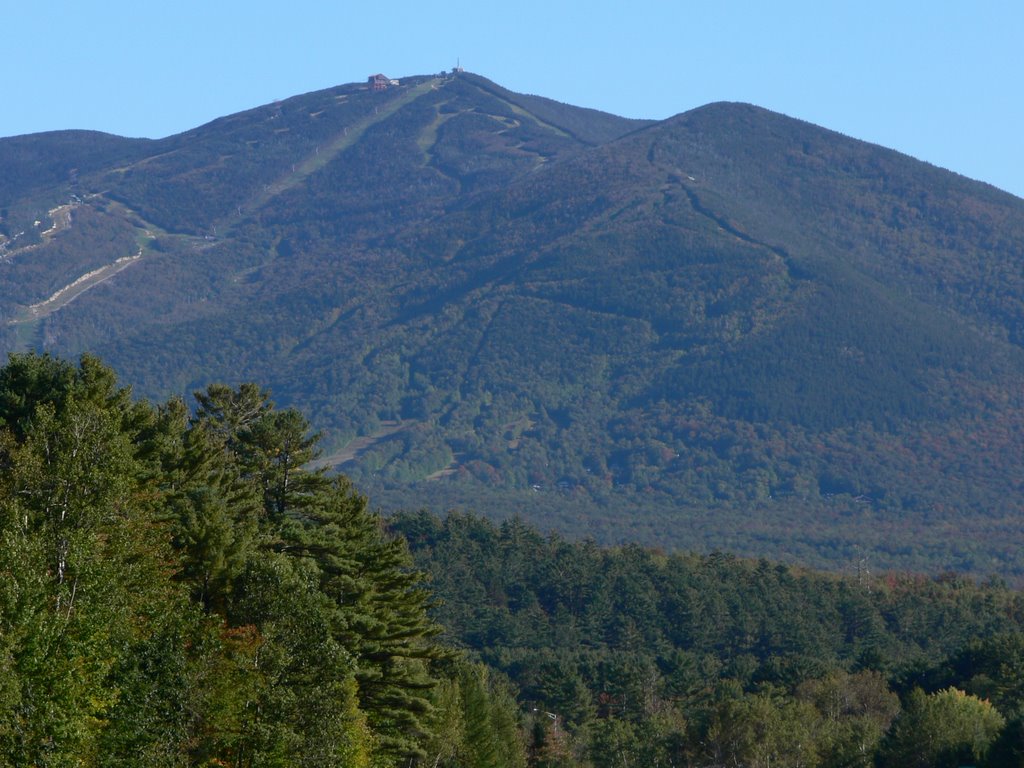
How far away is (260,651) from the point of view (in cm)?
3972

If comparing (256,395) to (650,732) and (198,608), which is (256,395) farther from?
(650,732)

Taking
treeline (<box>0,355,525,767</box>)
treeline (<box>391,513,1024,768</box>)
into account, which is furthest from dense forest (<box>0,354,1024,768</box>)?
treeline (<box>391,513,1024,768</box>)

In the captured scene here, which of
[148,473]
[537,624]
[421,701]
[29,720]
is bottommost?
[537,624]

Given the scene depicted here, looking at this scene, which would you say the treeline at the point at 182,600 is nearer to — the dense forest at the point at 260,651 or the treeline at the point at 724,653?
the dense forest at the point at 260,651

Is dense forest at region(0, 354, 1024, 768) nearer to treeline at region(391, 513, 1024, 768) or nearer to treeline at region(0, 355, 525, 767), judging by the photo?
treeline at region(0, 355, 525, 767)

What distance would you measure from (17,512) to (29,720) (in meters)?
5.28

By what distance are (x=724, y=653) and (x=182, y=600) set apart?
10715 centimetres

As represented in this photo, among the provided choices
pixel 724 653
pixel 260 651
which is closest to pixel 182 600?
pixel 260 651

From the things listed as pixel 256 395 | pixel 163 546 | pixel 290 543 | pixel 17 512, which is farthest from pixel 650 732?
pixel 17 512

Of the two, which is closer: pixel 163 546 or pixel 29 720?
pixel 29 720

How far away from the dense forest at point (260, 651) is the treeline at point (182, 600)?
0.22 feet

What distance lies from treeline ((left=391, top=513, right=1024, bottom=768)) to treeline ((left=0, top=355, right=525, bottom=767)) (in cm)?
2981

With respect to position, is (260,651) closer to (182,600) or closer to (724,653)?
(182,600)

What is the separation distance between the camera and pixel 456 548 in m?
150
